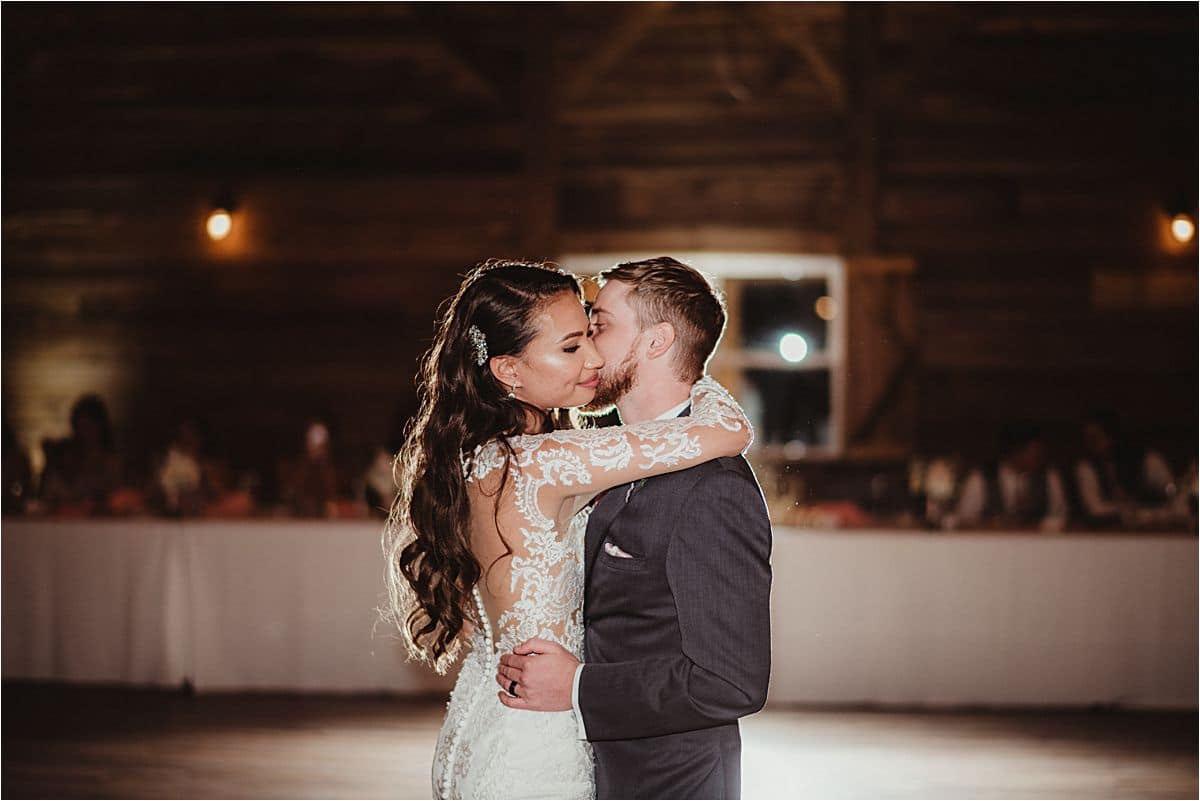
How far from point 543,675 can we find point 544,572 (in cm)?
17

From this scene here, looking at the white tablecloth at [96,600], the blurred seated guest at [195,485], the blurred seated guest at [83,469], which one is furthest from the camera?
the blurred seated guest at [83,469]

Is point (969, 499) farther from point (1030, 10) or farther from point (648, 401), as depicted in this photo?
point (648, 401)

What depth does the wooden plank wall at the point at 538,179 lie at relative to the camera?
7.66m

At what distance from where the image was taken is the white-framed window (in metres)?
7.72

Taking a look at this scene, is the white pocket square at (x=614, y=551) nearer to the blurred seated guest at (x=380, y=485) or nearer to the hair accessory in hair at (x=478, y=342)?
the hair accessory in hair at (x=478, y=342)

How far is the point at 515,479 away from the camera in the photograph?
74.2 inches

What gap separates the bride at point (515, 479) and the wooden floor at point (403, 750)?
2270 mm

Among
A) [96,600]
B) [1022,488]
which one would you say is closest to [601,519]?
[96,600]

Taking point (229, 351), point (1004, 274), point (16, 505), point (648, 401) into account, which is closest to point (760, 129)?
point (1004, 274)

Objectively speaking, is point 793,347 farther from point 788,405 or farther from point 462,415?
point 462,415

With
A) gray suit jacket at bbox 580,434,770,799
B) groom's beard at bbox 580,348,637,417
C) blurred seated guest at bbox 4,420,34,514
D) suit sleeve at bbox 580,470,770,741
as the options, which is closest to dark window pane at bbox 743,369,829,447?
blurred seated guest at bbox 4,420,34,514

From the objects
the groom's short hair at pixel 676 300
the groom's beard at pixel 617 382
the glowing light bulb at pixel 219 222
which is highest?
the glowing light bulb at pixel 219 222

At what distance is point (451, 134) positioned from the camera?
26.6 feet

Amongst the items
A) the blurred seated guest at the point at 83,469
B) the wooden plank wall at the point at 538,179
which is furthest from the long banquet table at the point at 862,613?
the wooden plank wall at the point at 538,179
